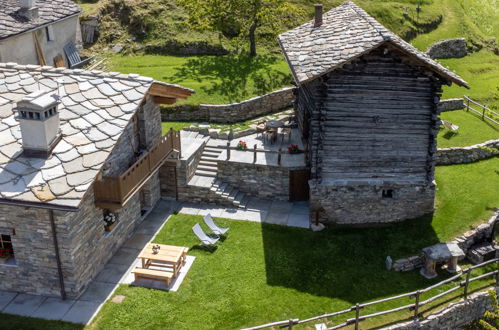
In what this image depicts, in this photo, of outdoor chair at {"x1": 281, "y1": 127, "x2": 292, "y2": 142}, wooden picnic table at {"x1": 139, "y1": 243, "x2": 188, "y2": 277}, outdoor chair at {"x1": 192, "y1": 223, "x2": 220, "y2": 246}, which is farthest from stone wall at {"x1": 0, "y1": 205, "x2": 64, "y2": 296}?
outdoor chair at {"x1": 281, "y1": 127, "x2": 292, "y2": 142}

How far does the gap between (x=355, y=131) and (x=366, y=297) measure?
6.73 metres

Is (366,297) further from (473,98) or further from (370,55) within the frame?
(473,98)

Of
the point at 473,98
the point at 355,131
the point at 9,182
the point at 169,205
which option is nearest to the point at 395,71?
the point at 355,131

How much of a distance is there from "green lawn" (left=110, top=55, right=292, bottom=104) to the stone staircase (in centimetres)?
518

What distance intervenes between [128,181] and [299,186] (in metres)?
8.59

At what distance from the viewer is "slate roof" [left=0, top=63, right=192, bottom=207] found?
16.0 m

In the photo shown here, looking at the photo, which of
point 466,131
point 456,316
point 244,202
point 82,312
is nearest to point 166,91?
point 244,202

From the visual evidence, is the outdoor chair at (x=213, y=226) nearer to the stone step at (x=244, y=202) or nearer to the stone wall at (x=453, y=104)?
the stone step at (x=244, y=202)

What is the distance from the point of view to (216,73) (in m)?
33.8

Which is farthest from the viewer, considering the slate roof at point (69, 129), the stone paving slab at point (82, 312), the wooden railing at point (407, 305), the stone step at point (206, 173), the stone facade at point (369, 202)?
the stone step at point (206, 173)

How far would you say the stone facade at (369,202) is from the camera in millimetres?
22000

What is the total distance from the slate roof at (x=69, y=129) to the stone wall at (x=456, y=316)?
431 inches

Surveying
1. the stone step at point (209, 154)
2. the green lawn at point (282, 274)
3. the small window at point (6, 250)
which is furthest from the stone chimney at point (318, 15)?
the small window at point (6, 250)

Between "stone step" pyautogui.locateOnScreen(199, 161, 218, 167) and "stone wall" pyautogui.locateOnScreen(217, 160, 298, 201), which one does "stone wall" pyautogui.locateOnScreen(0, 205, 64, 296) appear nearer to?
"stone wall" pyautogui.locateOnScreen(217, 160, 298, 201)
